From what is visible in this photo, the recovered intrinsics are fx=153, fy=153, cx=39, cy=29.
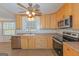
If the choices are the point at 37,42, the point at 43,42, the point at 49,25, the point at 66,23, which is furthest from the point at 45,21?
the point at 37,42

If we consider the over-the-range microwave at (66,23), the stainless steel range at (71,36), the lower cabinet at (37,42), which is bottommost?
the lower cabinet at (37,42)

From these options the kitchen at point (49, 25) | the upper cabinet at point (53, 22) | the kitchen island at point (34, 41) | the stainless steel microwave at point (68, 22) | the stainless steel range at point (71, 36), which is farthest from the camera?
the kitchen island at point (34, 41)

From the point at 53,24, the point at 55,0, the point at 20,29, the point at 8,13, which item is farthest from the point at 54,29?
the point at 55,0

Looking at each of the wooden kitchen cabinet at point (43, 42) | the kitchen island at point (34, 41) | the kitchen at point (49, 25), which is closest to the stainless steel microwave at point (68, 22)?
the kitchen at point (49, 25)

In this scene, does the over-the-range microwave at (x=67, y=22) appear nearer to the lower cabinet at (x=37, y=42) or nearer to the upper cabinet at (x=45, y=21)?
the upper cabinet at (x=45, y=21)

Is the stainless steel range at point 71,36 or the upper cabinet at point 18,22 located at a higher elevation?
the upper cabinet at point 18,22

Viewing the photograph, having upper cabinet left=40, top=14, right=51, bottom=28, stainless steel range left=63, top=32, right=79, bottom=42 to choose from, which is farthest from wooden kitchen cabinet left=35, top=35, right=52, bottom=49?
stainless steel range left=63, top=32, right=79, bottom=42

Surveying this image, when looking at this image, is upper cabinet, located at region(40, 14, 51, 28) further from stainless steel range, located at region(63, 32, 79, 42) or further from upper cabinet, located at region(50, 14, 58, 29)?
stainless steel range, located at region(63, 32, 79, 42)

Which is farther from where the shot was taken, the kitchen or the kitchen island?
the kitchen island

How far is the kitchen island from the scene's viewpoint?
3391 millimetres

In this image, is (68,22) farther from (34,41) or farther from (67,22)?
(34,41)

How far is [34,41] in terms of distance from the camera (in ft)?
14.1

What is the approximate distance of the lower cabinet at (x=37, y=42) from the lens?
3.44 m

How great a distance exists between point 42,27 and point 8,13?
76 centimetres
